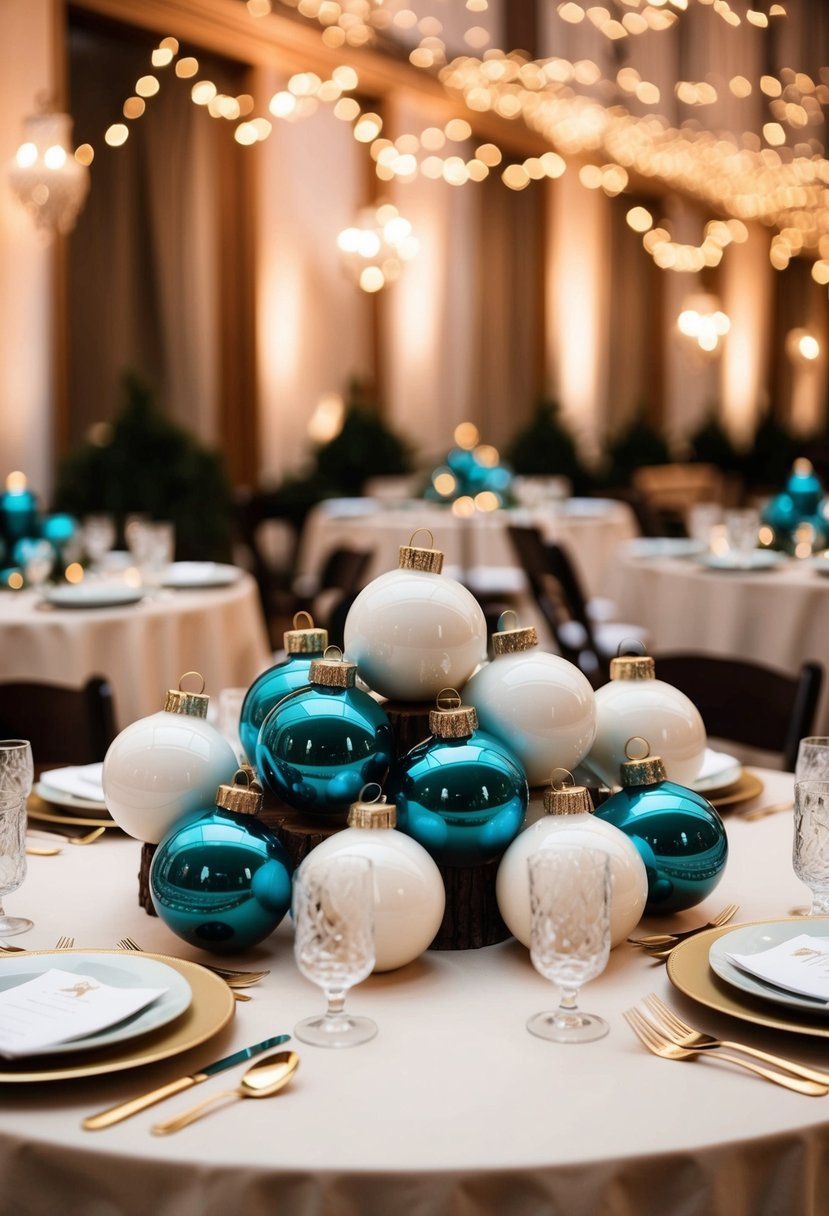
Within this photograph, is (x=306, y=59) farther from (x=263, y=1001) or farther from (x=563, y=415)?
(x=263, y=1001)

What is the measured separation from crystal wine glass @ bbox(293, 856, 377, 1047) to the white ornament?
311mm

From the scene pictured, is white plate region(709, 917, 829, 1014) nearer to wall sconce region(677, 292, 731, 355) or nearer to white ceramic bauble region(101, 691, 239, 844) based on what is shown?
white ceramic bauble region(101, 691, 239, 844)

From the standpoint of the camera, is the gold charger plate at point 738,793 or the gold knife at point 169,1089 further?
the gold charger plate at point 738,793

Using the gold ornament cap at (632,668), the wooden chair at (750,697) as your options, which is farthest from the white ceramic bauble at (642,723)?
the wooden chair at (750,697)

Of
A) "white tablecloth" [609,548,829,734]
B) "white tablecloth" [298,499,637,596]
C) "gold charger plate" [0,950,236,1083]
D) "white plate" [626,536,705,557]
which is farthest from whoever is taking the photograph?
"white tablecloth" [298,499,637,596]

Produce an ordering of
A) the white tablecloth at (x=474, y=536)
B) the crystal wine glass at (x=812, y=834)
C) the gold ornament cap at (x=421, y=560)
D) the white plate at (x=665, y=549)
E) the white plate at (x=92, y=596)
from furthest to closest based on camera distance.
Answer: the white tablecloth at (x=474, y=536) < the white plate at (x=665, y=549) < the white plate at (x=92, y=596) < the gold ornament cap at (x=421, y=560) < the crystal wine glass at (x=812, y=834)

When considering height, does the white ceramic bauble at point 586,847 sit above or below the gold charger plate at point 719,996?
above

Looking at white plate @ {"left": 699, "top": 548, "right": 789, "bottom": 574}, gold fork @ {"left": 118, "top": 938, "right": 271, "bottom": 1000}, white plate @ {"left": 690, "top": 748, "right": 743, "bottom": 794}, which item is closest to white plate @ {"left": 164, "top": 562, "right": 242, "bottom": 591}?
white plate @ {"left": 699, "top": 548, "right": 789, "bottom": 574}

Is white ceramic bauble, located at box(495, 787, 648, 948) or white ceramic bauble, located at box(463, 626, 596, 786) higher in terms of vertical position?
white ceramic bauble, located at box(463, 626, 596, 786)

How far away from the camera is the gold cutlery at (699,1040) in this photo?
1123 mm

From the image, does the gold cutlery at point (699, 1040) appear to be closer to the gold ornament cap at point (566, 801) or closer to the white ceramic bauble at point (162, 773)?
the gold ornament cap at point (566, 801)

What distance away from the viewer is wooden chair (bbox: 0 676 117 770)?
2393 millimetres

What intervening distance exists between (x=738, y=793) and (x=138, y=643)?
2.22m

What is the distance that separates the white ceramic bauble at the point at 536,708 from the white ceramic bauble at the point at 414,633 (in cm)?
4
